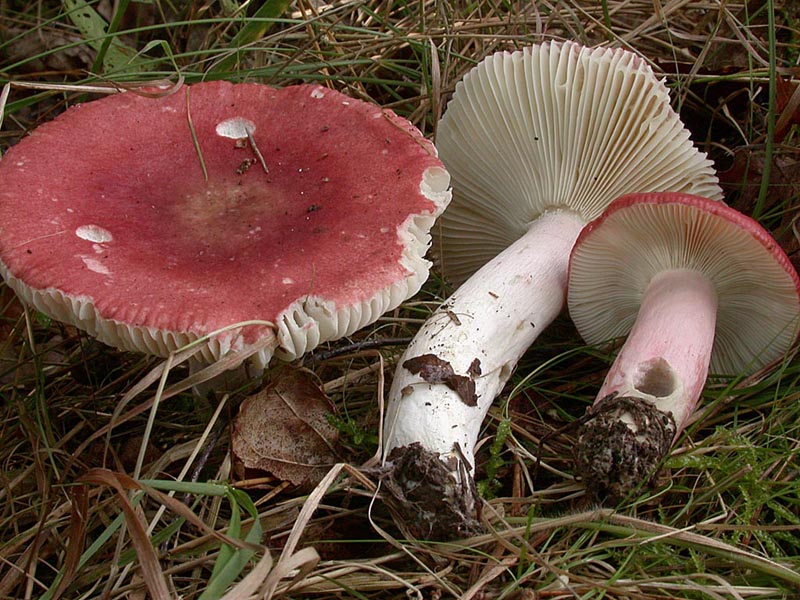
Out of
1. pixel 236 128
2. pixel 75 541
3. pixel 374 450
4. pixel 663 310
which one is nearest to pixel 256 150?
pixel 236 128

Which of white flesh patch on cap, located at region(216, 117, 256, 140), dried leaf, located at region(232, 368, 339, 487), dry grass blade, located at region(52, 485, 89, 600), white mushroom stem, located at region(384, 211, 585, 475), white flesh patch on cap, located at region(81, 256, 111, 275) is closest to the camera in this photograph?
dry grass blade, located at region(52, 485, 89, 600)

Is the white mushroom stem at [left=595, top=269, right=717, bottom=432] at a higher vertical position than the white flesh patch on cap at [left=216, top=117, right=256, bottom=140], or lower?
lower

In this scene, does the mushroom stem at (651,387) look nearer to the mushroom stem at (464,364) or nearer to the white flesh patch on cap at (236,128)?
the mushroom stem at (464,364)

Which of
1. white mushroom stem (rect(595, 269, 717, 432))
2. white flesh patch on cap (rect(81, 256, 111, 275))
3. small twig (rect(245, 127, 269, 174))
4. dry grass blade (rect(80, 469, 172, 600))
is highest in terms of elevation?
small twig (rect(245, 127, 269, 174))

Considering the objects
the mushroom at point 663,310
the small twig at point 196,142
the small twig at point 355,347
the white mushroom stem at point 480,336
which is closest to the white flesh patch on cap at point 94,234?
the small twig at point 196,142

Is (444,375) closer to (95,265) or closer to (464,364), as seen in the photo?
(464,364)

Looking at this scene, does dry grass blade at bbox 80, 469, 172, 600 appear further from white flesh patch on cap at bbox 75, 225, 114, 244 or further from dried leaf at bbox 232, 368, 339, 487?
white flesh patch on cap at bbox 75, 225, 114, 244

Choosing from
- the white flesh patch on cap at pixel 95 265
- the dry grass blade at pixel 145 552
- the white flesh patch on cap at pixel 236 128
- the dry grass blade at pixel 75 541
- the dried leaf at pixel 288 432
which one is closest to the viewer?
the dry grass blade at pixel 145 552

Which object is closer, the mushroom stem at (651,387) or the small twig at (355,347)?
the mushroom stem at (651,387)

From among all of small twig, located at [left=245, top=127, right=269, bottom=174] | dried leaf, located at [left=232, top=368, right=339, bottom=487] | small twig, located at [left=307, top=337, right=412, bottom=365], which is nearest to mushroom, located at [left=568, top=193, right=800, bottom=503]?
small twig, located at [left=307, top=337, right=412, bottom=365]
